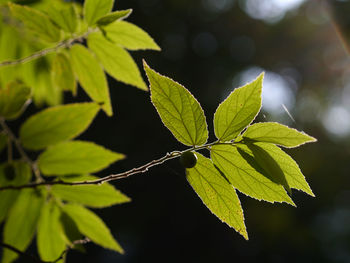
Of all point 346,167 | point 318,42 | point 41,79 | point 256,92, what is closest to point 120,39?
point 256,92

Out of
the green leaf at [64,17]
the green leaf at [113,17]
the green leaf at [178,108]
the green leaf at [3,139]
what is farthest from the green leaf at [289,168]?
the green leaf at [3,139]

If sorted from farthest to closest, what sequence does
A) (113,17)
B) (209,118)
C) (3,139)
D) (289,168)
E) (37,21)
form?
(209,118) → (3,139) → (37,21) → (113,17) → (289,168)

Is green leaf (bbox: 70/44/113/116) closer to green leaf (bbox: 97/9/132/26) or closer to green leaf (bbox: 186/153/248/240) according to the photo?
green leaf (bbox: 97/9/132/26)

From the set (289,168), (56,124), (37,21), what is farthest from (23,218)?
(289,168)

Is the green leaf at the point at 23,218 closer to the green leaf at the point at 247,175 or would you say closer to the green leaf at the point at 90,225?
the green leaf at the point at 90,225

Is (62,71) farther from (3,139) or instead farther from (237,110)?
(237,110)

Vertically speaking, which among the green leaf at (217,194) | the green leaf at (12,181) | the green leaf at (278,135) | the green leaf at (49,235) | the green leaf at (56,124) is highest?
the green leaf at (278,135)

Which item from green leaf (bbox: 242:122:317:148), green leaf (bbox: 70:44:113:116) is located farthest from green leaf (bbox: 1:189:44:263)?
green leaf (bbox: 242:122:317:148)
